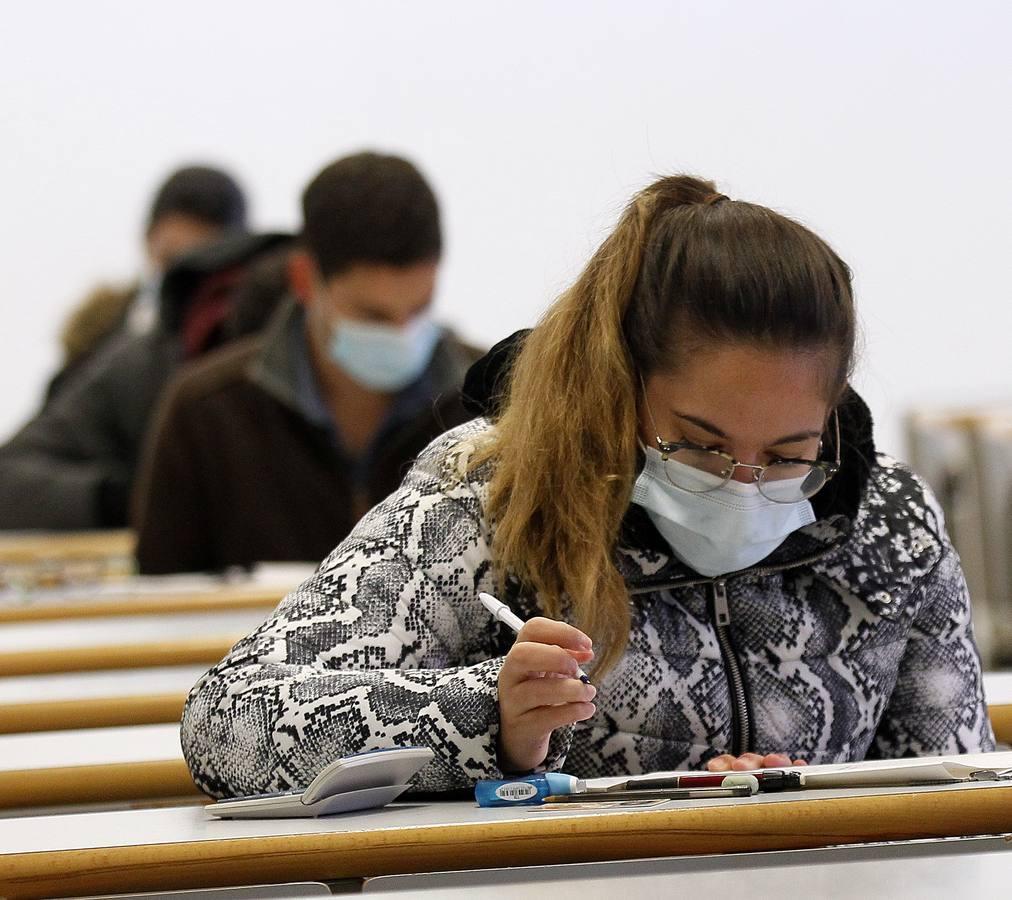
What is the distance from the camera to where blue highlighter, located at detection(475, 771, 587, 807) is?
1.36 metres

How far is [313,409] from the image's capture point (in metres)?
3.47

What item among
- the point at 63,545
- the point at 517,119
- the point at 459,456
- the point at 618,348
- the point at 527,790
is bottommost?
the point at 63,545

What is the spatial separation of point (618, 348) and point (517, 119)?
4534 mm

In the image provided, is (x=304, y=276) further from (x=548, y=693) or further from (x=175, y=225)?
(x=548, y=693)

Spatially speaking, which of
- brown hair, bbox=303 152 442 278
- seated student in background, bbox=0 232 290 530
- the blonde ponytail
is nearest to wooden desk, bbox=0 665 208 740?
the blonde ponytail

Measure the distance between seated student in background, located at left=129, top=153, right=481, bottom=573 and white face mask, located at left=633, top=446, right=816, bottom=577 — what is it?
1.69 meters

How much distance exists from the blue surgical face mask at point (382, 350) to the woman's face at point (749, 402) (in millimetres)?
1768

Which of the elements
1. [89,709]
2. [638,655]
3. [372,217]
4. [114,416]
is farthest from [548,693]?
[114,416]

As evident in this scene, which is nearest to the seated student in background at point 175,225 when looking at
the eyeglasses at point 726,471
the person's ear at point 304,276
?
the person's ear at point 304,276

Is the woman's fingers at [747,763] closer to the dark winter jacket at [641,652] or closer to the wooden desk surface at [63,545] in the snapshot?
the dark winter jacket at [641,652]

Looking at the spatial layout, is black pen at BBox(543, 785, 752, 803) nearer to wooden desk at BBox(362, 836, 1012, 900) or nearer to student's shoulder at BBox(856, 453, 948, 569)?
wooden desk at BBox(362, 836, 1012, 900)

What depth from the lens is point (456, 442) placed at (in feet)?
5.60

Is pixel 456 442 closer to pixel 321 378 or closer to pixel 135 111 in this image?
pixel 321 378

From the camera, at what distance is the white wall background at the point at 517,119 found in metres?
5.80
